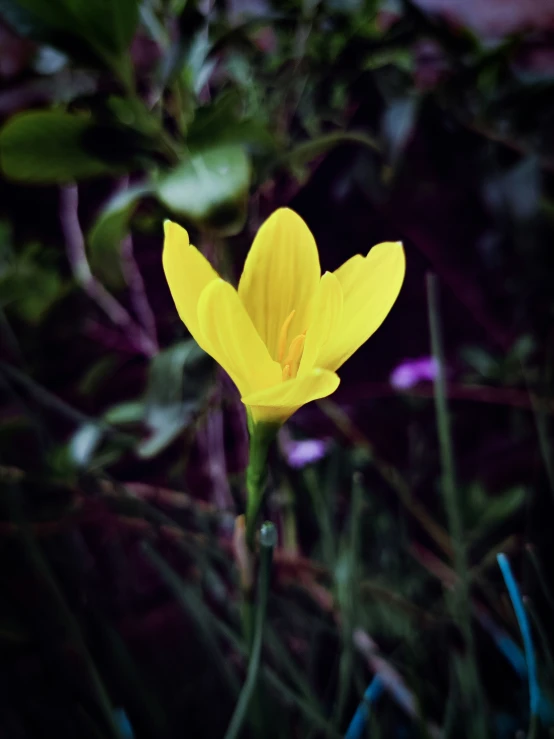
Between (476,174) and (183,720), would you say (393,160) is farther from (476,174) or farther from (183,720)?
(183,720)

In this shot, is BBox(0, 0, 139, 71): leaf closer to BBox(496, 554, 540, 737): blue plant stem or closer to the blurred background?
the blurred background

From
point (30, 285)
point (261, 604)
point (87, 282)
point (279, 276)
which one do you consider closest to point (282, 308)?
point (279, 276)

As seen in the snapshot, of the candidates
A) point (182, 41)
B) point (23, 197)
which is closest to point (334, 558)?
point (182, 41)

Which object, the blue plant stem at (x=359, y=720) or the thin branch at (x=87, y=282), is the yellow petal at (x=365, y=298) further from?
the thin branch at (x=87, y=282)

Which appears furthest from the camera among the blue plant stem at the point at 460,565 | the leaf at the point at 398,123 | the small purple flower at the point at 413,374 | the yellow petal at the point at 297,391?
the small purple flower at the point at 413,374

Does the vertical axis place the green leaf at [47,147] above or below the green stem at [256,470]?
above

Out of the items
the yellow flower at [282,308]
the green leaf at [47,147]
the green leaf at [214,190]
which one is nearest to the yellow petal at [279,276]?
the yellow flower at [282,308]
